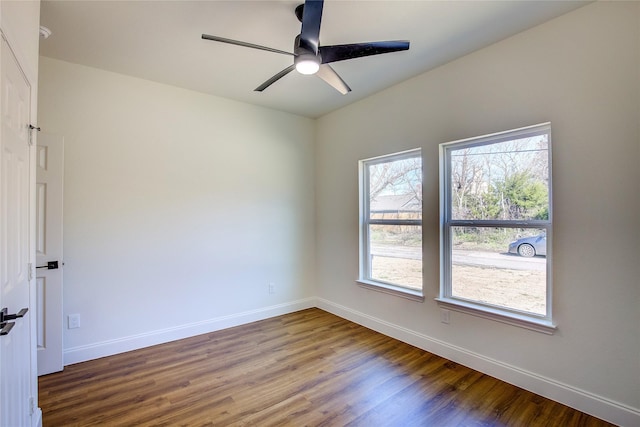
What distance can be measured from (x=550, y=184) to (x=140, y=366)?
12.3 ft

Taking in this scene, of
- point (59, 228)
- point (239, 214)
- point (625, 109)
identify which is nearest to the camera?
point (625, 109)

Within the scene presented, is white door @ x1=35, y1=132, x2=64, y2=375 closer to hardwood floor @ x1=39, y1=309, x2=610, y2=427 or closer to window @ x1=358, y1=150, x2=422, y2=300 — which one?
hardwood floor @ x1=39, y1=309, x2=610, y2=427

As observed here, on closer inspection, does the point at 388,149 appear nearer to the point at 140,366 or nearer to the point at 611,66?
the point at 611,66

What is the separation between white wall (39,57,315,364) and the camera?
9.24 ft

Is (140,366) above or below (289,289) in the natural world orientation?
below

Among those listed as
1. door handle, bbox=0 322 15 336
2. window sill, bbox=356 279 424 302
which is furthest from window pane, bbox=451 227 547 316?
door handle, bbox=0 322 15 336

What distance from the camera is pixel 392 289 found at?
3377 millimetres

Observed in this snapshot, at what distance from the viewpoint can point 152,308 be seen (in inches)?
125

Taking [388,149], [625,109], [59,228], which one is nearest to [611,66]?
Result: [625,109]

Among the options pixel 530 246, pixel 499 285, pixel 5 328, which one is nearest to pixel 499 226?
pixel 530 246

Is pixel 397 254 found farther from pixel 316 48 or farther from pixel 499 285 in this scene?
pixel 316 48

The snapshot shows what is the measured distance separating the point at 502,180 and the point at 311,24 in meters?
1.97

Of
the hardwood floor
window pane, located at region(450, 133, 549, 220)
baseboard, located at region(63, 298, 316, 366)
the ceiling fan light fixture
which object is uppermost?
the ceiling fan light fixture

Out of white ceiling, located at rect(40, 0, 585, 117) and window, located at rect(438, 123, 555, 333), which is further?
window, located at rect(438, 123, 555, 333)
